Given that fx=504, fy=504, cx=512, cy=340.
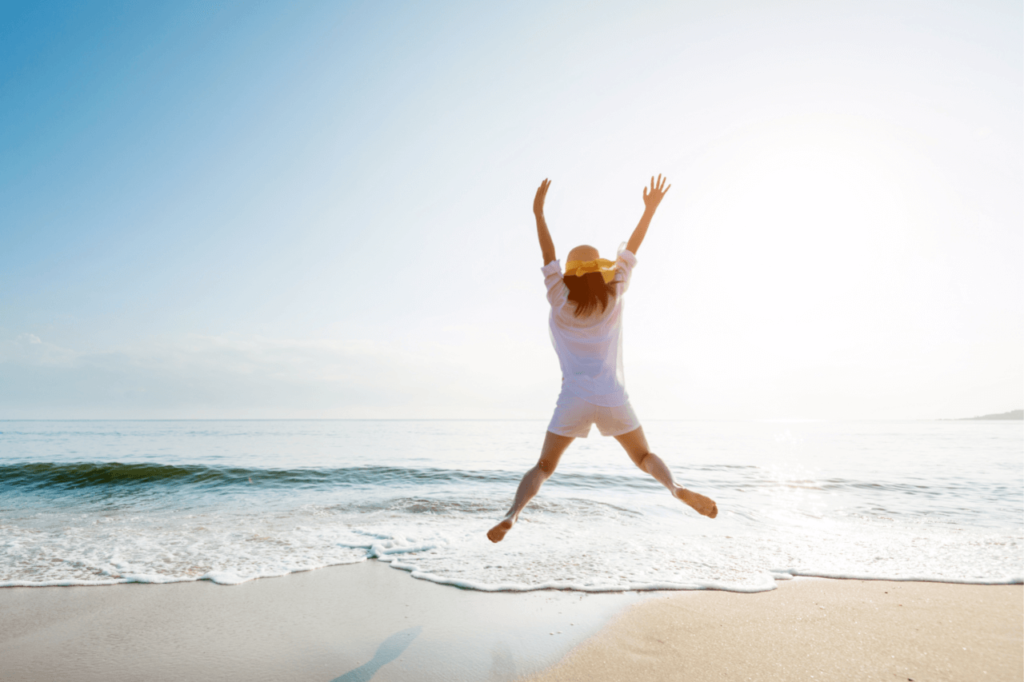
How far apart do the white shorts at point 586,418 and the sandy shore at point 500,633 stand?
5.29ft

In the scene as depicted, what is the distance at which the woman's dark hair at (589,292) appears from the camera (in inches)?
135

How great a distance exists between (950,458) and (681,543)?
19470 millimetres

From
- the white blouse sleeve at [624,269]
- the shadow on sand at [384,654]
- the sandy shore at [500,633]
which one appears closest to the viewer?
the shadow on sand at [384,654]

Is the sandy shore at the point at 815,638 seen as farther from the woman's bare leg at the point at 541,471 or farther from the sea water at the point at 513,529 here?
the woman's bare leg at the point at 541,471

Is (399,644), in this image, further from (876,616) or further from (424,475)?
(424,475)

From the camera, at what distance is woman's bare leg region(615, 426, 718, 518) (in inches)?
134

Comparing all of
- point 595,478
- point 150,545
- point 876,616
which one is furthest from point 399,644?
point 595,478

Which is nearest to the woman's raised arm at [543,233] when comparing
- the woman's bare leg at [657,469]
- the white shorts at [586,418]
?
the white shorts at [586,418]

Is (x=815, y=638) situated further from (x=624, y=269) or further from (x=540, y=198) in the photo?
(x=540, y=198)

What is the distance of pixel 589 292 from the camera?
344 centimetres

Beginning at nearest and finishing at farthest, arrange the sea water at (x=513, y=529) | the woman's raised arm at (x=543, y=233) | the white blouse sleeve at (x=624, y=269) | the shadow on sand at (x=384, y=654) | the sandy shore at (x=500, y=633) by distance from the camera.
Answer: the shadow on sand at (x=384, y=654)
the sandy shore at (x=500, y=633)
the white blouse sleeve at (x=624, y=269)
the woman's raised arm at (x=543, y=233)
the sea water at (x=513, y=529)

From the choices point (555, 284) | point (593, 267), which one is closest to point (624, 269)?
point (593, 267)

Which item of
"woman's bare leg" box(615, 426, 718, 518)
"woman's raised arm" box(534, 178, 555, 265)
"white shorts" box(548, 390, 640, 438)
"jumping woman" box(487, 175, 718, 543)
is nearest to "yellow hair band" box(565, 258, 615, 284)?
"jumping woman" box(487, 175, 718, 543)

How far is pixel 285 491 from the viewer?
1244cm
